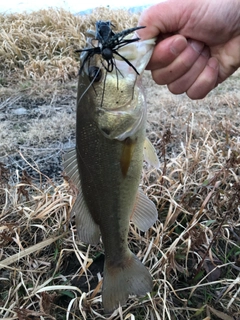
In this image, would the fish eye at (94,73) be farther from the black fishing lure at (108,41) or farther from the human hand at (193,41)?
the human hand at (193,41)

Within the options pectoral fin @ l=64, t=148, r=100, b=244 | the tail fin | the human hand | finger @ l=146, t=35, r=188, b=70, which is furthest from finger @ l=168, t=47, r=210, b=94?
the tail fin

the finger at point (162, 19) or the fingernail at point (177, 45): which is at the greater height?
the finger at point (162, 19)

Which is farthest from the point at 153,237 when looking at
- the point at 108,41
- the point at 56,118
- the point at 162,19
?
the point at 56,118

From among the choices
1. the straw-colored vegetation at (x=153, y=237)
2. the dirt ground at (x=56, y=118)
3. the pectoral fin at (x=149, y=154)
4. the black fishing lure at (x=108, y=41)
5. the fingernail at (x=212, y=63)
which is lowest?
the dirt ground at (x=56, y=118)

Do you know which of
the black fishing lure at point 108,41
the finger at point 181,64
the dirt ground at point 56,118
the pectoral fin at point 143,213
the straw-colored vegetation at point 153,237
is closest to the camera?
the black fishing lure at point 108,41

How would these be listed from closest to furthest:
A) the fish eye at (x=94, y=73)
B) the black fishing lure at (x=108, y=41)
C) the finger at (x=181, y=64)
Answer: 1. the black fishing lure at (x=108, y=41)
2. the fish eye at (x=94, y=73)
3. the finger at (x=181, y=64)

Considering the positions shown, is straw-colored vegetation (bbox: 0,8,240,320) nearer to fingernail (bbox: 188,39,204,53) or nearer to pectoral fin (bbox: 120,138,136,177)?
fingernail (bbox: 188,39,204,53)

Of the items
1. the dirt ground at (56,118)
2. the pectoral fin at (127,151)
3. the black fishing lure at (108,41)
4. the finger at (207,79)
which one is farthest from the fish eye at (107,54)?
the dirt ground at (56,118)

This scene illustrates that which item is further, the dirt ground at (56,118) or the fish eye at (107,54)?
the dirt ground at (56,118)
